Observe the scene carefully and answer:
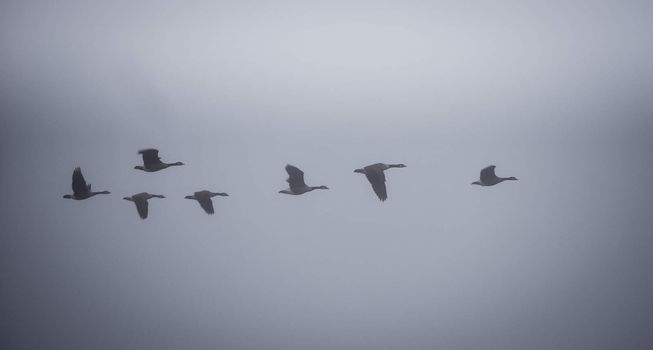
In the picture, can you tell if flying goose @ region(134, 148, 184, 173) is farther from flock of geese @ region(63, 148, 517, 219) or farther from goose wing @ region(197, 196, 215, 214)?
goose wing @ region(197, 196, 215, 214)

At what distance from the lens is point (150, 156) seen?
60.2 feet

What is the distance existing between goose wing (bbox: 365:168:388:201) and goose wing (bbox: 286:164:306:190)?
2326mm

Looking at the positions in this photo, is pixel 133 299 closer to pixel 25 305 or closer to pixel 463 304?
pixel 25 305

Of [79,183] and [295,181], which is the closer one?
[295,181]

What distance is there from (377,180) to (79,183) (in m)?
10.8

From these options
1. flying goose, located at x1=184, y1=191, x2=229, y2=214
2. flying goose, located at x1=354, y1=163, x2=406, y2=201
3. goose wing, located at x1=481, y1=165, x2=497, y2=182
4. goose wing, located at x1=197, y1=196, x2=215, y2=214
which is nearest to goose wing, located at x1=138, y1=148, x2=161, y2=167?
flying goose, located at x1=184, y1=191, x2=229, y2=214

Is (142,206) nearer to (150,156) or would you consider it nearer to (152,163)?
(152,163)

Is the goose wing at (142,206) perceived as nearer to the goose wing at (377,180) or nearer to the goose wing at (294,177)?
the goose wing at (294,177)

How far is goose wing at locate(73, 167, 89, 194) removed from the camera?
19.3 m

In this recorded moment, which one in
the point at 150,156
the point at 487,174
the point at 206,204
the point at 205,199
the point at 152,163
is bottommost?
the point at 206,204

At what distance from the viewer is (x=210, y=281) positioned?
113 m

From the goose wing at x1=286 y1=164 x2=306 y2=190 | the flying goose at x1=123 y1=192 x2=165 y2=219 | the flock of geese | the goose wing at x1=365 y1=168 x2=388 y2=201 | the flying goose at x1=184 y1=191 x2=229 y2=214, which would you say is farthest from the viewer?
the flying goose at x1=123 y1=192 x2=165 y2=219

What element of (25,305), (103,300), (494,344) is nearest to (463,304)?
(494,344)

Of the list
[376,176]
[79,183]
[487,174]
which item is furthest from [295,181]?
[79,183]
